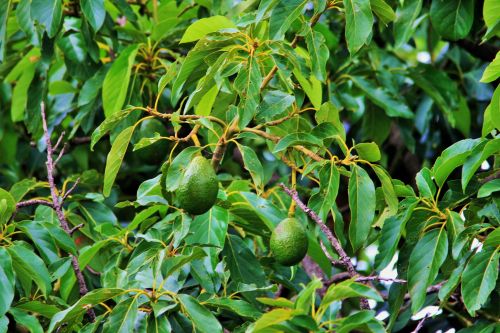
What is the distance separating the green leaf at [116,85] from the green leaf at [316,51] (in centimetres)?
79

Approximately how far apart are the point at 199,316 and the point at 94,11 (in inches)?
40.9

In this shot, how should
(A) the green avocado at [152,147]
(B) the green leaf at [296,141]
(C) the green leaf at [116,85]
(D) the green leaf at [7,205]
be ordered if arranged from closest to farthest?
(B) the green leaf at [296,141], (D) the green leaf at [7,205], (A) the green avocado at [152,147], (C) the green leaf at [116,85]

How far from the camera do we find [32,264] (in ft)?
6.08

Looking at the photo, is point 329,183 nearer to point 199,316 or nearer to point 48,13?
point 199,316

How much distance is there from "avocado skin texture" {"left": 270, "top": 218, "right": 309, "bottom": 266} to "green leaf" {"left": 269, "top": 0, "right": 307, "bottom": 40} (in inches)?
13.5

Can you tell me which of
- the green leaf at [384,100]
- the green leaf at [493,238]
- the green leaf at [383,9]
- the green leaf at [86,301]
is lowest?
the green leaf at [384,100]

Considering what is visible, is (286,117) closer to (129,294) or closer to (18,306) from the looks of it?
(129,294)

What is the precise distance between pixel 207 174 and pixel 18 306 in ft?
1.76

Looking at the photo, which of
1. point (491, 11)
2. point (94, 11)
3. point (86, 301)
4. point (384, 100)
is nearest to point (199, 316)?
point (86, 301)

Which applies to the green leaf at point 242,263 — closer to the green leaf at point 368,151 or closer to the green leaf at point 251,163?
the green leaf at point 251,163

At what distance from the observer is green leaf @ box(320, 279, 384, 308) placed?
137cm

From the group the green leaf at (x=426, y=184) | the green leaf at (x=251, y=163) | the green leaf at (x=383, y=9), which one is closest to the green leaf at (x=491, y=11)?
the green leaf at (x=383, y=9)

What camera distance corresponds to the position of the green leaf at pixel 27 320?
1834 millimetres

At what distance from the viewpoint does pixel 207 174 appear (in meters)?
1.64
